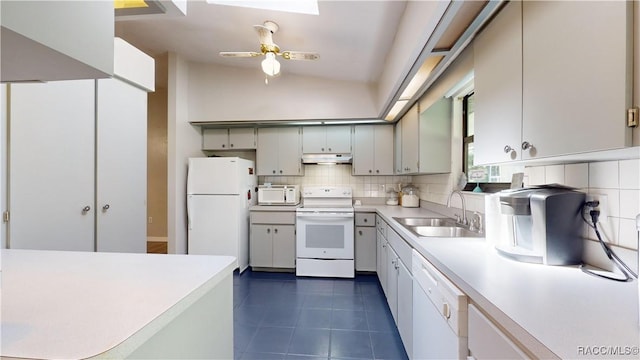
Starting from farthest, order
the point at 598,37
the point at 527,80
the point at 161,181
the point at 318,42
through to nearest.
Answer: the point at 161,181
the point at 318,42
the point at 527,80
the point at 598,37

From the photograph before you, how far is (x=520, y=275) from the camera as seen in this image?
926mm

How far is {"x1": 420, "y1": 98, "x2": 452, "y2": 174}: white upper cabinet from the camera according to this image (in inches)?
96.0

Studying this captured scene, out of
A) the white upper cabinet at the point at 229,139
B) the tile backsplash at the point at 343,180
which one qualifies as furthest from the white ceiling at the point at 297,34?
the tile backsplash at the point at 343,180

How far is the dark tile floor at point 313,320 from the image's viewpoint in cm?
183

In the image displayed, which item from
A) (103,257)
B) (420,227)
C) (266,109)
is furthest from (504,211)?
(266,109)

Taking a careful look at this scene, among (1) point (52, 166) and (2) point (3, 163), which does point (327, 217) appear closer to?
(1) point (52, 166)

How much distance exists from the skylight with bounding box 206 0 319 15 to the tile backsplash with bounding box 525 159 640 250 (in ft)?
6.62

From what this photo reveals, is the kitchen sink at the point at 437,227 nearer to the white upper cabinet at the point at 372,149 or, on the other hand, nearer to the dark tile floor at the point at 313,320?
the dark tile floor at the point at 313,320

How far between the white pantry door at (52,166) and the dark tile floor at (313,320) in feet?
4.49

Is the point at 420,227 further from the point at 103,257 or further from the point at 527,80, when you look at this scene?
the point at 103,257

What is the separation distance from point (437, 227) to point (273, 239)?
2099 millimetres

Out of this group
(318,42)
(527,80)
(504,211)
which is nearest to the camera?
(527,80)

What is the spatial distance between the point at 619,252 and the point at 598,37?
0.77 m

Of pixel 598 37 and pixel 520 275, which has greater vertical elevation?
pixel 598 37
